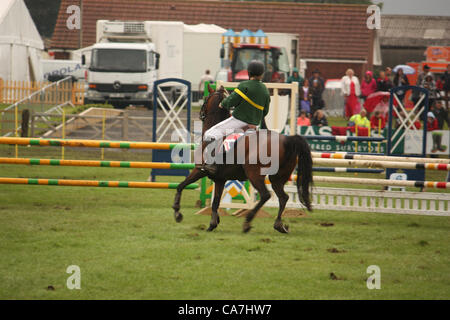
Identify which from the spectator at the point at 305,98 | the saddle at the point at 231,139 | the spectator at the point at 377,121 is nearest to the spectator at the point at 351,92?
the spectator at the point at 305,98

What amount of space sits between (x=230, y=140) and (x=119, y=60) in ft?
74.4

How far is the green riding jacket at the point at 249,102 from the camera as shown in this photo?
8.95 m

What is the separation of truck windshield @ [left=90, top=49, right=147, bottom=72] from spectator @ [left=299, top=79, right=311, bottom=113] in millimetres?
7832

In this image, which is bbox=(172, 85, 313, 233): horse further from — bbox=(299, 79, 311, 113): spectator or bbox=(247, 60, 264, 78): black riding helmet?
bbox=(299, 79, 311, 113): spectator

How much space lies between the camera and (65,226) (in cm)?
972

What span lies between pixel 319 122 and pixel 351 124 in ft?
3.63

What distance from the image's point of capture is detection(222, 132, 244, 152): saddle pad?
8.91 meters

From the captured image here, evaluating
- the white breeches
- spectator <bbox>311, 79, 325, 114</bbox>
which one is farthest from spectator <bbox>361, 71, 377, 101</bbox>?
the white breeches

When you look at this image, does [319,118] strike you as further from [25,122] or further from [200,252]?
[200,252]

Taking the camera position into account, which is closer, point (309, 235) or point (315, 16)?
point (309, 235)

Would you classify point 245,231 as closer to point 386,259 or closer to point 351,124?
point 386,259

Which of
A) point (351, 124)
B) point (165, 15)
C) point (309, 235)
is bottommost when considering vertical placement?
→ point (309, 235)

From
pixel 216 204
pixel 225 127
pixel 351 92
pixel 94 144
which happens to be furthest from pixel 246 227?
pixel 351 92
